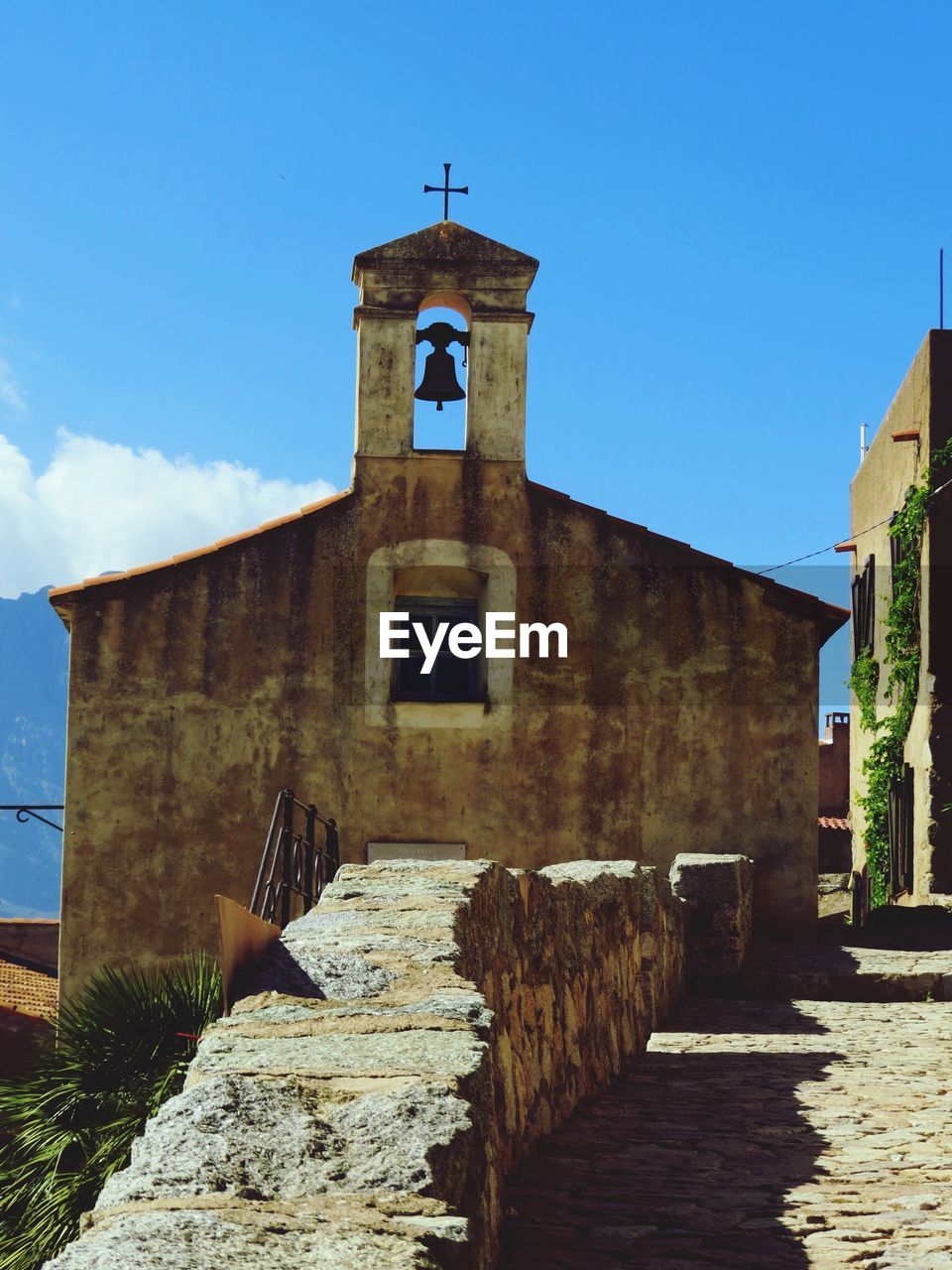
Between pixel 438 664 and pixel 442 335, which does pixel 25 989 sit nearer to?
pixel 438 664

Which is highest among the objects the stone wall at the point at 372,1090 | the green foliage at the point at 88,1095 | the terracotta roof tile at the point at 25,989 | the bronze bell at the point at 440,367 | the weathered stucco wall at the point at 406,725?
the bronze bell at the point at 440,367

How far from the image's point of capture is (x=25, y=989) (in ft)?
66.5

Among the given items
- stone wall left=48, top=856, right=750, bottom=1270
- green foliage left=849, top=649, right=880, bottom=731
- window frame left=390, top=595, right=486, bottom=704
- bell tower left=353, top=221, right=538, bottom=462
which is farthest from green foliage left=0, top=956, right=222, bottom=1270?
green foliage left=849, top=649, right=880, bottom=731

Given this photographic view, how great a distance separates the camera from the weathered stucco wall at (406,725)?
1384 centimetres

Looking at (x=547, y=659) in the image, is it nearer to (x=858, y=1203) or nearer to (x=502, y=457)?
(x=502, y=457)

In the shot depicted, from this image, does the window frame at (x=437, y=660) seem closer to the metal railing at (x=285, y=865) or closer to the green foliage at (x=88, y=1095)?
the metal railing at (x=285, y=865)

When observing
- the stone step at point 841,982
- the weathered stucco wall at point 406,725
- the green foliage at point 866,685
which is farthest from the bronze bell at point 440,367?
the green foliage at point 866,685

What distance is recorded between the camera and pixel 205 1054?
3.15 meters

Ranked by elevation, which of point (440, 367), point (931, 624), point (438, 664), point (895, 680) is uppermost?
point (440, 367)

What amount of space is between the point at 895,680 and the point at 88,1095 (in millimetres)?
13272

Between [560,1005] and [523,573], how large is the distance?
8975 mm

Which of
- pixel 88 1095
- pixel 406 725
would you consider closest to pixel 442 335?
pixel 406 725

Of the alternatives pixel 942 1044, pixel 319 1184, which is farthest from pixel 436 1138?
pixel 942 1044

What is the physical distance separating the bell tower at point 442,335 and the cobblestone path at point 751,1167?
7907 mm
